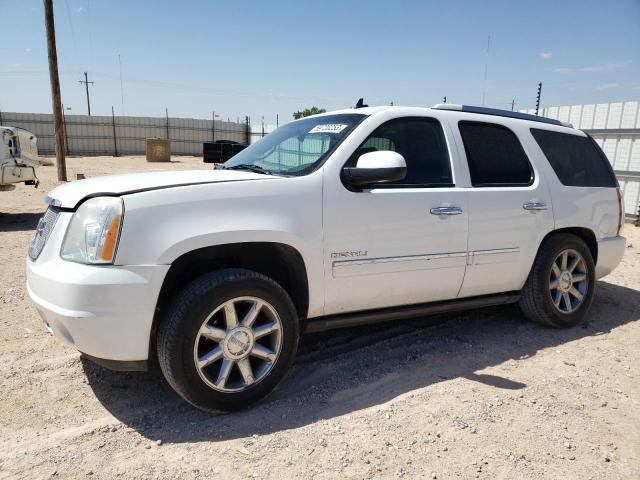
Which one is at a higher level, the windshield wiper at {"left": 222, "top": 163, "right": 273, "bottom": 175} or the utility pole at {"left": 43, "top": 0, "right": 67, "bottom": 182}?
the utility pole at {"left": 43, "top": 0, "right": 67, "bottom": 182}

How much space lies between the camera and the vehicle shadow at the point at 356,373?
105 inches

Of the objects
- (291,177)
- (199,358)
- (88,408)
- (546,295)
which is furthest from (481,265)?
(88,408)

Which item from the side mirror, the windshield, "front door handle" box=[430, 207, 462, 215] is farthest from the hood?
"front door handle" box=[430, 207, 462, 215]

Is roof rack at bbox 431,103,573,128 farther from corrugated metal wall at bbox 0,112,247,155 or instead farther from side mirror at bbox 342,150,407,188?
corrugated metal wall at bbox 0,112,247,155

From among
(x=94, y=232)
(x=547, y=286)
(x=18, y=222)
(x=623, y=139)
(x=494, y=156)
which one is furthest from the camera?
(x=623, y=139)

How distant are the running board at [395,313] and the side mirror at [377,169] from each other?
0.90m

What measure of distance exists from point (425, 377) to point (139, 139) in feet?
114

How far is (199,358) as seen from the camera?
2586 mm

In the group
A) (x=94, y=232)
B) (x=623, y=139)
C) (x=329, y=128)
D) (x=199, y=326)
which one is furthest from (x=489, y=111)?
(x=623, y=139)

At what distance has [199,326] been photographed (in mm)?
2520

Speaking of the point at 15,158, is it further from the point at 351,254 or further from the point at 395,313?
the point at 395,313

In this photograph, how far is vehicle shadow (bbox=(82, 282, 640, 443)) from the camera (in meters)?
2.67

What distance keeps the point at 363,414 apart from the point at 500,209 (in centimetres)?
188

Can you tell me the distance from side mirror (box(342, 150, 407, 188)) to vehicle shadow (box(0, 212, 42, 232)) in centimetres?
746
